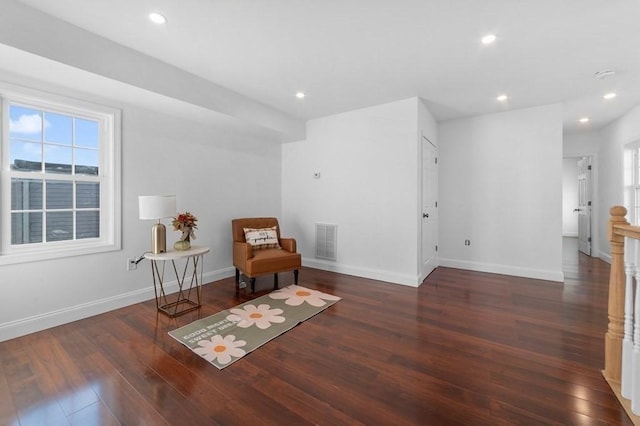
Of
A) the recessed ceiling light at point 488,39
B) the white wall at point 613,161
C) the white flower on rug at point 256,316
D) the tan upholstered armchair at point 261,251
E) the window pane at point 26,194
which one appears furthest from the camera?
the white wall at point 613,161

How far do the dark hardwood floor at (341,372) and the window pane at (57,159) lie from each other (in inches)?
60.4

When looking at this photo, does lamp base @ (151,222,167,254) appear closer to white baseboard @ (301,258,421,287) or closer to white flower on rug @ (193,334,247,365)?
white flower on rug @ (193,334,247,365)

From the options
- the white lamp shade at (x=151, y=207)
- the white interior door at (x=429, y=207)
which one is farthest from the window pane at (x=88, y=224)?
the white interior door at (x=429, y=207)

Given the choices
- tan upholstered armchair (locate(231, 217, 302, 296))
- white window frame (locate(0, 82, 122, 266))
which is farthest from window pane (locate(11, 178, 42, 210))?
tan upholstered armchair (locate(231, 217, 302, 296))

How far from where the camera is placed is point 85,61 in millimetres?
2322

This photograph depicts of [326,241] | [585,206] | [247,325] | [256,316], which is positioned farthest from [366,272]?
[585,206]

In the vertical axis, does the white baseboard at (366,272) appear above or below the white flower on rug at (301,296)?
above

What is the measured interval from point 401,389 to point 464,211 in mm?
3776

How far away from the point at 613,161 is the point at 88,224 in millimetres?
8051

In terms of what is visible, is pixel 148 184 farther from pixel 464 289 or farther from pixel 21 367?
pixel 464 289

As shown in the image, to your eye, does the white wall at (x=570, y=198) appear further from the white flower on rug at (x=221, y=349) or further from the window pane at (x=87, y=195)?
the window pane at (x=87, y=195)

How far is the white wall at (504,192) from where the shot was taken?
4094 millimetres

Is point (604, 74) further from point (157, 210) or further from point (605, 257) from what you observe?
point (157, 210)

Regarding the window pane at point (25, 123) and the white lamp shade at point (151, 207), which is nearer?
the window pane at point (25, 123)
